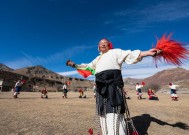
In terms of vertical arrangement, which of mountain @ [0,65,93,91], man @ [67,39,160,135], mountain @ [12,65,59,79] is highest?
mountain @ [12,65,59,79]

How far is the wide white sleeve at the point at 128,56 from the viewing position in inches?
157

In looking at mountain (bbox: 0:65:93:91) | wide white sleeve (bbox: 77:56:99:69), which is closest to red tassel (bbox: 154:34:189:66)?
wide white sleeve (bbox: 77:56:99:69)

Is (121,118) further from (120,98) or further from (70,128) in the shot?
(70,128)

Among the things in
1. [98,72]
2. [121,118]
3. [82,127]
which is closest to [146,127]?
[82,127]

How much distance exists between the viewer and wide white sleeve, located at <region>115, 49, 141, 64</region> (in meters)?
4.00

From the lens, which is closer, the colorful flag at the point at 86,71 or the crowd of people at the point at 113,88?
the crowd of people at the point at 113,88

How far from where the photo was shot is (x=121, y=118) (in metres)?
4.06

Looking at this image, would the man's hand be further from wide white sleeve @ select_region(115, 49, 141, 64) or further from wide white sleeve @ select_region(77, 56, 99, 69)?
wide white sleeve @ select_region(115, 49, 141, 64)

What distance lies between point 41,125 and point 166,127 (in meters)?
3.85

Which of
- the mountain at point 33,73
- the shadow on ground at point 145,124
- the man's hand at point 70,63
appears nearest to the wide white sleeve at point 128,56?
the man's hand at point 70,63

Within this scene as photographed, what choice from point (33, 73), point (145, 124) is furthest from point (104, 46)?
point (33, 73)

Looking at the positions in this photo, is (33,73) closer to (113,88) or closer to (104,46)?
(104,46)

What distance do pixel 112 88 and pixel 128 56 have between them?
724 millimetres

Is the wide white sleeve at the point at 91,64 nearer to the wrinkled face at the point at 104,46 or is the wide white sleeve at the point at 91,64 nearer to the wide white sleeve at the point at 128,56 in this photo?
the wrinkled face at the point at 104,46
